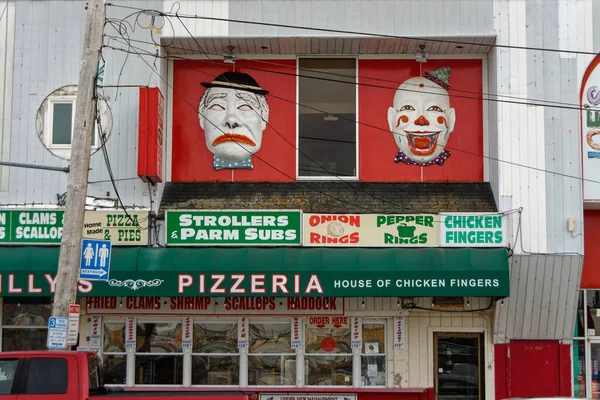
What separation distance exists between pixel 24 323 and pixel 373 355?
271 inches

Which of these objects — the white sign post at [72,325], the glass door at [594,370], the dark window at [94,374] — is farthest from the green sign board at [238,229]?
the glass door at [594,370]

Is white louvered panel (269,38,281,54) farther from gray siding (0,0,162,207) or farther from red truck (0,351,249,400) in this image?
red truck (0,351,249,400)

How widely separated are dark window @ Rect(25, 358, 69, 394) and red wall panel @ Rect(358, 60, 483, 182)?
7964 mm

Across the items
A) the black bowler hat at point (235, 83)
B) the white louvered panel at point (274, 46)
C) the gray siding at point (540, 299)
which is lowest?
the gray siding at point (540, 299)

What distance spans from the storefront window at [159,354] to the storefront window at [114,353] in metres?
0.30

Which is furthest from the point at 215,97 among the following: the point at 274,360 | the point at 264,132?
the point at 274,360

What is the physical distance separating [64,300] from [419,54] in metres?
8.71

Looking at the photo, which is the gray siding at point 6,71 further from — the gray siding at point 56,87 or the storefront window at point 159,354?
the storefront window at point 159,354

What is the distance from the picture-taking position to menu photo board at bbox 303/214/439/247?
15805 mm

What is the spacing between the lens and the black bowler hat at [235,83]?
677 inches

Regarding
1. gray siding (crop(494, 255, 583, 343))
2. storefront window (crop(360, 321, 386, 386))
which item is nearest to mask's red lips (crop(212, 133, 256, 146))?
storefront window (crop(360, 321, 386, 386))

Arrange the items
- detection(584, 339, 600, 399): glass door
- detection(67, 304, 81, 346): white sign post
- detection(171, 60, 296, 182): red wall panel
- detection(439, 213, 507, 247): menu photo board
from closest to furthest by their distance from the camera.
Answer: detection(67, 304, 81, 346): white sign post
detection(439, 213, 507, 247): menu photo board
detection(584, 339, 600, 399): glass door
detection(171, 60, 296, 182): red wall panel

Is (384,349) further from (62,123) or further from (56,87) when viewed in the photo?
(56,87)

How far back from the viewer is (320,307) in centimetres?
1648
